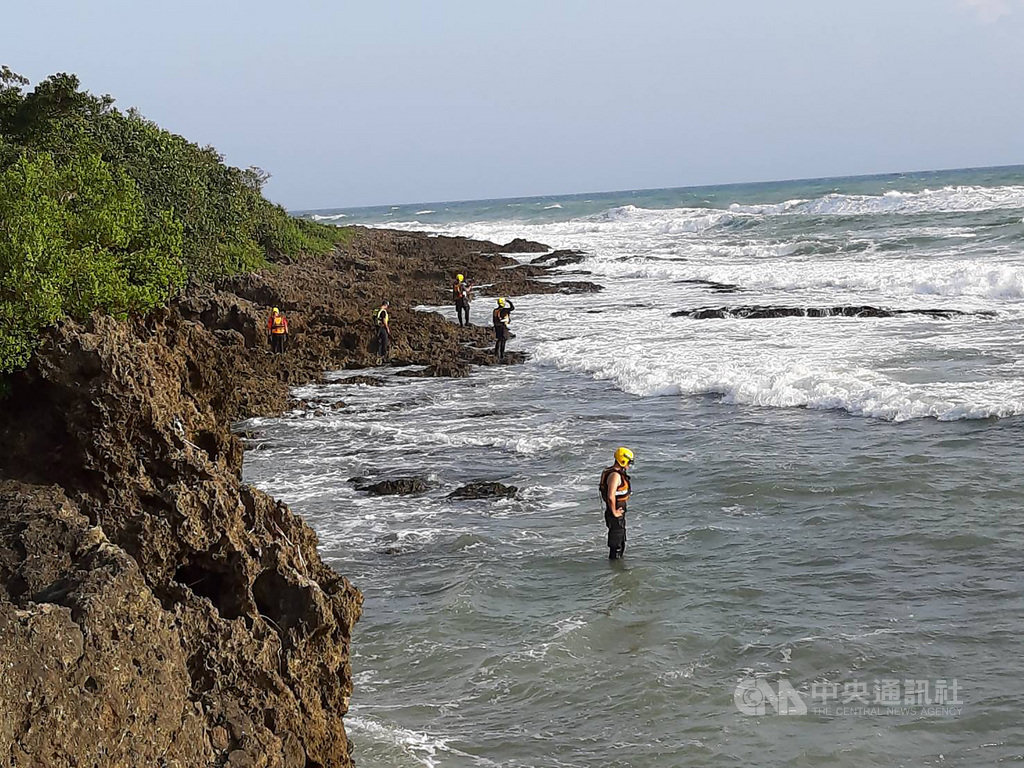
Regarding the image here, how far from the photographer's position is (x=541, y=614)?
32.3ft

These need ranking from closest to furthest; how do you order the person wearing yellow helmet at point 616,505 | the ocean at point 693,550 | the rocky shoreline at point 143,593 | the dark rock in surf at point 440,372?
the rocky shoreline at point 143,593
the ocean at point 693,550
the person wearing yellow helmet at point 616,505
the dark rock in surf at point 440,372

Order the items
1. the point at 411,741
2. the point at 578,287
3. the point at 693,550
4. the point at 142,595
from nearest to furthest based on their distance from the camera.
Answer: the point at 142,595
the point at 411,741
the point at 693,550
the point at 578,287

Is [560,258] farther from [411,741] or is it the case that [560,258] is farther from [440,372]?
[411,741]

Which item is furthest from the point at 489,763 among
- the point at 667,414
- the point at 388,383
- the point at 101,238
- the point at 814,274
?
the point at 814,274

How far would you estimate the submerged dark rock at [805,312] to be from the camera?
91.2ft

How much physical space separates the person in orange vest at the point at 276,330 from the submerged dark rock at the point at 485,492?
981cm

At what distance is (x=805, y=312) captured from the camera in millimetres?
29406

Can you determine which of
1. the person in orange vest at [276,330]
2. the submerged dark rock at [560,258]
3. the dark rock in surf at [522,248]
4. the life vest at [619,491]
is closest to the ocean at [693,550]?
the life vest at [619,491]

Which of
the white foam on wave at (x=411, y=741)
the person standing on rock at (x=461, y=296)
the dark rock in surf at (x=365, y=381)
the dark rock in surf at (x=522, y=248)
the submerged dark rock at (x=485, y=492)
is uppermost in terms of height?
the dark rock in surf at (x=522, y=248)

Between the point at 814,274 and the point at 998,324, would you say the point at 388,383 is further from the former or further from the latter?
the point at 814,274

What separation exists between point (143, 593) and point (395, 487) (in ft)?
29.5

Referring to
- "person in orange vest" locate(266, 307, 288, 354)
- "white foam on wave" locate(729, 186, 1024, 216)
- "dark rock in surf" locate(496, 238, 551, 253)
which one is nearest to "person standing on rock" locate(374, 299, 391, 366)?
"person in orange vest" locate(266, 307, 288, 354)

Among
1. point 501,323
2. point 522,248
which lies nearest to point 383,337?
point 501,323

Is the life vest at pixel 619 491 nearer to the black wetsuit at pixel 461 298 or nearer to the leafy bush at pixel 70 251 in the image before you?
the leafy bush at pixel 70 251
